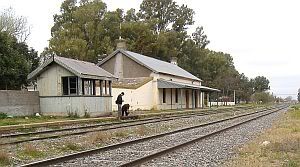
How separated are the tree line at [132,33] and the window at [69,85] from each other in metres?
31.7

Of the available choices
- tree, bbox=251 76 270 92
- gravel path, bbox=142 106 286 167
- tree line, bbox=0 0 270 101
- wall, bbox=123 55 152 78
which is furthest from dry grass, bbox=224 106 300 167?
tree, bbox=251 76 270 92

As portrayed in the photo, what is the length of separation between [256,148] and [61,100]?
19181 millimetres

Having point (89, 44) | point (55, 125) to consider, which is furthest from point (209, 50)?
point (55, 125)

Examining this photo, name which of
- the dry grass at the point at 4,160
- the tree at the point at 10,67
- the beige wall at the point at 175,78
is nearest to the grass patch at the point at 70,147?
the dry grass at the point at 4,160

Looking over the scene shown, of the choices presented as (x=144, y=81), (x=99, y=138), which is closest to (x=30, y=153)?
(x=99, y=138)

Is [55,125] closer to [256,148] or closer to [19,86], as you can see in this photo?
[256,148]

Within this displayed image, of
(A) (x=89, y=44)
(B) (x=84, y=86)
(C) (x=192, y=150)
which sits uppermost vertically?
(A) (x=89, y=44)

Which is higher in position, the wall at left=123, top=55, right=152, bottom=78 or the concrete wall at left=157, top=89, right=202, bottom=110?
the wall at left=123, top=55, right=152, bottom=78

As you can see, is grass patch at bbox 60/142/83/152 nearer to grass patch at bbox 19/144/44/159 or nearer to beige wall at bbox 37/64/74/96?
grass patch at bbox 19/144/44/159

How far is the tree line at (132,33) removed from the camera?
64.6 meters

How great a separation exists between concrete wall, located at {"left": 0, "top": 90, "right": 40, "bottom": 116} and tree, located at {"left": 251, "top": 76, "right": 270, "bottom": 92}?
4738 inches

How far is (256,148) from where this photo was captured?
12.1 meters

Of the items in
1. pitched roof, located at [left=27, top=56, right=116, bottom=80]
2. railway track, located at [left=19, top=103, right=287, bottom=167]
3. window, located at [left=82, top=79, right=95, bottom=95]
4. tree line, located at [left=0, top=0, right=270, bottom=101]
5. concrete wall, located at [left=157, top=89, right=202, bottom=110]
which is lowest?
railway track, located at [left=19, top=103, right=287, bottom=167]

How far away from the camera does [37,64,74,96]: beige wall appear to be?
1168 inches
